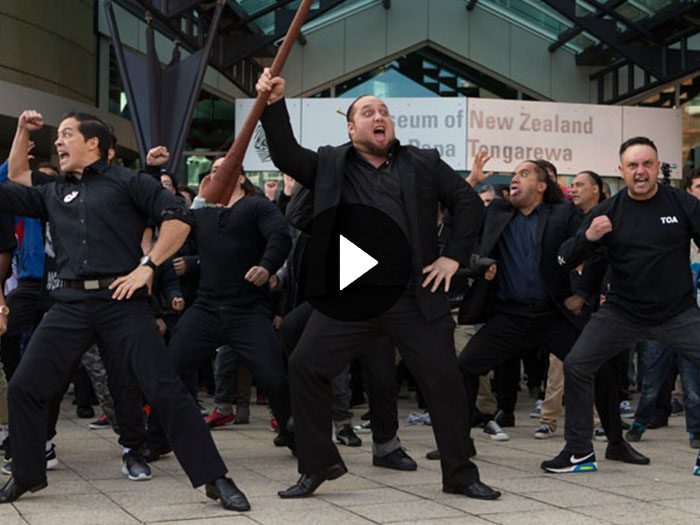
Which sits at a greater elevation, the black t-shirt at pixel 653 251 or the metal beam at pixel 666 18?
the metal beam at pixel 666 18

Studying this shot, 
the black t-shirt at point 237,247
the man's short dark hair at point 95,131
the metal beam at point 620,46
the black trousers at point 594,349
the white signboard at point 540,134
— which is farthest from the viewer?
the metal beam at point 620,46

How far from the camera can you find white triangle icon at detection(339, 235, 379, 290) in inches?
200

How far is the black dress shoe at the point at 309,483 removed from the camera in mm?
4898

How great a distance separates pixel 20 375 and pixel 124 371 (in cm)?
53

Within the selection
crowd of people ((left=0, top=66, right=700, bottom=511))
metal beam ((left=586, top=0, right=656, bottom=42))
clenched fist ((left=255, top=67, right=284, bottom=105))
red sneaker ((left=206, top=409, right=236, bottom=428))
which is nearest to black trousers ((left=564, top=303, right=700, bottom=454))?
crowd of people ((left=0, top=66, right=700, bottom=511))

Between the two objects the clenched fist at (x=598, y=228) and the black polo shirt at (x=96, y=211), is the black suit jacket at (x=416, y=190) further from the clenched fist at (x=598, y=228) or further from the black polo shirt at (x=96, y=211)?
the clenched fist at (x=598, y=228)

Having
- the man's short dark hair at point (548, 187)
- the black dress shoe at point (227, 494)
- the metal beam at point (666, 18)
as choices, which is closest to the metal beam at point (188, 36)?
the metal beam at point (666, 18)

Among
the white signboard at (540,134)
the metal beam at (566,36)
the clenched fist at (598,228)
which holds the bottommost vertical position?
the clenched fist at (598,228)

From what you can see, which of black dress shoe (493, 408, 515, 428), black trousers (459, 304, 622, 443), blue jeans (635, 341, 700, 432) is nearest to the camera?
black trousers (459, 304, 622, 443)

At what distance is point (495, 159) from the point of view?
1642cm

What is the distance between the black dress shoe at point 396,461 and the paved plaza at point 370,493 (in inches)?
2.8

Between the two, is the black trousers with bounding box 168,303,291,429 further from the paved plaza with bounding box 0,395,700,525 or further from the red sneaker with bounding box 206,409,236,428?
the red sneaker with bounding box 206,409,236,428

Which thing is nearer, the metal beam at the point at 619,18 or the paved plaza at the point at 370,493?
the paved plaza at the point at 370,493

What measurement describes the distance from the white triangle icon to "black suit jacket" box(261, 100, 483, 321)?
0.12 metres
